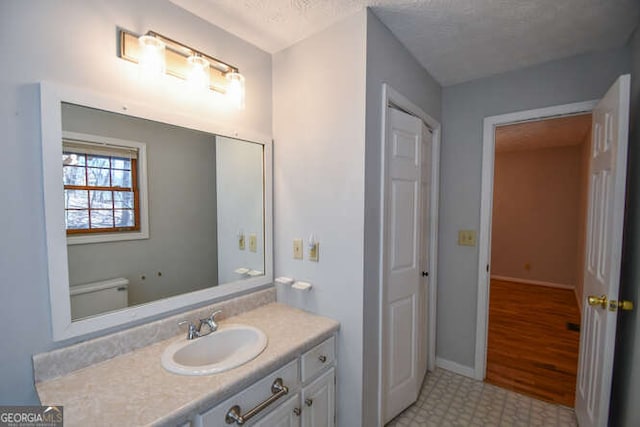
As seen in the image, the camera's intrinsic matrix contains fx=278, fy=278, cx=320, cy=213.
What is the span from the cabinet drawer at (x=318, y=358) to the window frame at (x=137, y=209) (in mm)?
985

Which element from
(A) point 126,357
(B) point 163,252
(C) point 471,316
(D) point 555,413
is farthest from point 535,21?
(A) point 126,357

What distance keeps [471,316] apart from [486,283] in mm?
309

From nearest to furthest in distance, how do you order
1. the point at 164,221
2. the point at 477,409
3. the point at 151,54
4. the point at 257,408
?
the point at 257,408 → the point at 151,54 → the point at 164,221 → the point at 477,409

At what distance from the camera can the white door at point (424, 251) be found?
2.06m

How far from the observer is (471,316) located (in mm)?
2299

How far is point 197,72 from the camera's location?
54.0 inches

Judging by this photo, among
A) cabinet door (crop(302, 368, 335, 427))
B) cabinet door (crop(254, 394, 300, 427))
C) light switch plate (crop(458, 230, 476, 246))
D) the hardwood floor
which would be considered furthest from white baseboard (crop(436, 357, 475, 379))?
cabinet door (crop(254, 394, 300, 427))

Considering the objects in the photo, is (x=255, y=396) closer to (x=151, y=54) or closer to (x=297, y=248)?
(x=297, y=248)

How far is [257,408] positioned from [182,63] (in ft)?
5.22

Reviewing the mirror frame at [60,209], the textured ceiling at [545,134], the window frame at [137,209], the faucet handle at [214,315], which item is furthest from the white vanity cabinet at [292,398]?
the textured ceiling at [545,134]

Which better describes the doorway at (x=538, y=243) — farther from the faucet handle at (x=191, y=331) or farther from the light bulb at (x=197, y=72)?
the light bulb at (x=197, y=72)

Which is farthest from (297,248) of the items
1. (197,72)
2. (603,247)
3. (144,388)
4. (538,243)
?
(538,243)

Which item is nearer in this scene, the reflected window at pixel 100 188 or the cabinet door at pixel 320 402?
the reflected window at pixel 100 188

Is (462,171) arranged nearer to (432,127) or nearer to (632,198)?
(432,127)
